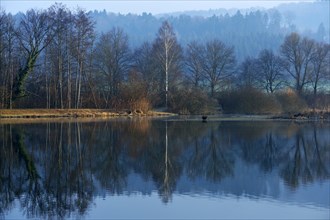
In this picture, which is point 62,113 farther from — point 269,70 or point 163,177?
point 163,177

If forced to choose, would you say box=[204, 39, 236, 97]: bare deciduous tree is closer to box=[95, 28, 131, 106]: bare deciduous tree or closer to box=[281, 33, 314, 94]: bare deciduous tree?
box=[281, 33, 314, 94]: bare deciduous tree

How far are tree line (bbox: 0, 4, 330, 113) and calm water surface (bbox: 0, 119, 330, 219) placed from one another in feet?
82.8

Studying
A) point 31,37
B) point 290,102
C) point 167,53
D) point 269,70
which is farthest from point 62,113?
point 269,70

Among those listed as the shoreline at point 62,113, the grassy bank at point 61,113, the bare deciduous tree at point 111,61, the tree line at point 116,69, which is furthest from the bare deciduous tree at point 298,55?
the grassy bank at point 61,113

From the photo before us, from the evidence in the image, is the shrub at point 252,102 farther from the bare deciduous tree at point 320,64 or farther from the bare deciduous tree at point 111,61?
the bare deciduous tree at point 111,61

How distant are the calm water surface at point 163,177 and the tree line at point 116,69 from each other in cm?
2524

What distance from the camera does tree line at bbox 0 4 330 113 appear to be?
162 feet

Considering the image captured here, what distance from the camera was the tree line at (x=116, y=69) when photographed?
4950 cm

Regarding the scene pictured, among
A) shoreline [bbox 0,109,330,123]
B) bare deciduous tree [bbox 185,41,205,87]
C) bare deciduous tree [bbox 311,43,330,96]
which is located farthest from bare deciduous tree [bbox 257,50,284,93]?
shoreline [bbox 0,109,330,123]

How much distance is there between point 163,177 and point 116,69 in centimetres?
4700

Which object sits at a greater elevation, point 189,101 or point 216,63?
point 216,63

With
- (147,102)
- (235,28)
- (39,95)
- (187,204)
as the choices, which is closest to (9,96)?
(39,95)

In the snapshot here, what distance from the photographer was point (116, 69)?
2410 inches

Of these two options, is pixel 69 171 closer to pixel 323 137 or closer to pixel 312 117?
pixel 323 137
